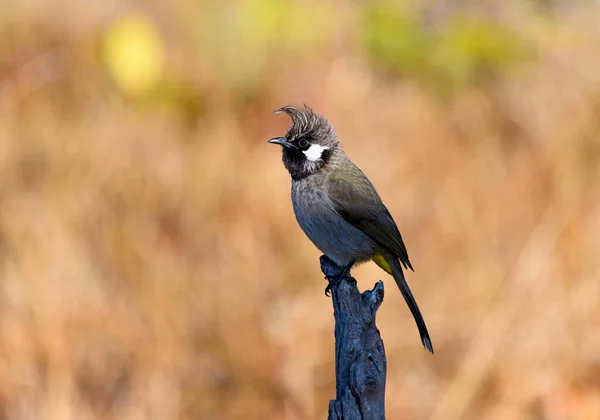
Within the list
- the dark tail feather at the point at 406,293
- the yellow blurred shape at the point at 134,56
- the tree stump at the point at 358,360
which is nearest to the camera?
the tree stump at the point at 358,360

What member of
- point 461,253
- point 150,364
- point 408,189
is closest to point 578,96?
point 408,189

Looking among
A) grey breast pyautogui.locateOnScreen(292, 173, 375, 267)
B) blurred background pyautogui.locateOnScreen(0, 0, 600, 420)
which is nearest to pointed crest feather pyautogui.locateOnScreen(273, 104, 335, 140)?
grey breast pyautogui.locateOnScreen(292, 173, 375, 267)

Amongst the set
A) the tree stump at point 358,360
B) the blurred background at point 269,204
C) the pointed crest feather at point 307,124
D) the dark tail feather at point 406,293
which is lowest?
the tree stump at point 358,360

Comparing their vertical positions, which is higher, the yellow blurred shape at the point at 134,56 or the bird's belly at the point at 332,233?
the yellow blurred shape at the point at 134,56

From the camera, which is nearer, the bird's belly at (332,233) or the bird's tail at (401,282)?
the bird's belly at (332,233)

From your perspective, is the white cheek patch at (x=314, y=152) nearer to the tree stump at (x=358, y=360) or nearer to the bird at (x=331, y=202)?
the bird at (x=331, y=202)

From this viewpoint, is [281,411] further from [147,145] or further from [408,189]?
[147,145]

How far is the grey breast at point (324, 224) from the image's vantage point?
11.8 feet

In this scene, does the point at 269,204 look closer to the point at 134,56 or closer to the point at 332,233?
the point at 332,233

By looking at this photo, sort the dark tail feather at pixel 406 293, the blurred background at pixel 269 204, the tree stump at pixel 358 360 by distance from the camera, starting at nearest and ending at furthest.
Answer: the tree stump at pixel 358 360 → the dark tail feather at pixel 406 293 → the blurred background at pixel 269 204

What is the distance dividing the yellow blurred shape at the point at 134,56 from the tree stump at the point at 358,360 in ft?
22.6

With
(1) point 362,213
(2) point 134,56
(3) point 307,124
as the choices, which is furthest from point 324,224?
(2) point 134,56

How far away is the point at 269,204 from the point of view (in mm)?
6703

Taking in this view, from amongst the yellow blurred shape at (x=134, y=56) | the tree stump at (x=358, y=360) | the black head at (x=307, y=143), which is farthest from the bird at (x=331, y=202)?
→ the yellow blurred shape at (x=134, y=56)
